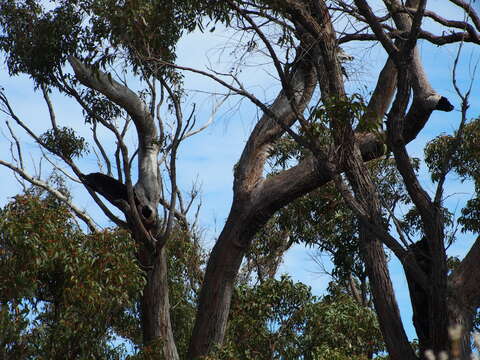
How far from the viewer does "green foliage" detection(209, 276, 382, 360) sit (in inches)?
461

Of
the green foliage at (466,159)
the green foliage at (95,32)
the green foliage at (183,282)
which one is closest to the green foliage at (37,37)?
the green foliage at (95,32)

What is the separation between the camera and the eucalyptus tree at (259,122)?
7.17m

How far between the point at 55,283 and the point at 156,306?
307 cm

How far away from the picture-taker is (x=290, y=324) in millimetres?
12016

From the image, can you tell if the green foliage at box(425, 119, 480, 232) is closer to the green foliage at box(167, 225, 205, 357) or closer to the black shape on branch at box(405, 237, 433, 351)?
the green foliage at box(167, 225, 205, 357)

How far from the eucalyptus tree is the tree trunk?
2 cm

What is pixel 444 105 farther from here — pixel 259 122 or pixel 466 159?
pixel 466 159

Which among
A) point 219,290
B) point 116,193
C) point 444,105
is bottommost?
point 219,290

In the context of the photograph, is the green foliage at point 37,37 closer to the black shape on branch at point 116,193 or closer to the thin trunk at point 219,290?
the black shape on branch at point 116,193

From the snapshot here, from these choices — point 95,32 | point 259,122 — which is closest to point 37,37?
point 95,32

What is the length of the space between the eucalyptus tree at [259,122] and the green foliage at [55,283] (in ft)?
6.79

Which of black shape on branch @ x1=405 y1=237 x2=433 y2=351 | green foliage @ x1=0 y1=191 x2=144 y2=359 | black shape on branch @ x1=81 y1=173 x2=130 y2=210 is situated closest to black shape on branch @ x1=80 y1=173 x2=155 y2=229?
black shape on branch @ x1=81 y1=173 x2=130 y2=210

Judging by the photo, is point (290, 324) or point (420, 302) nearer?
point (420, 302)

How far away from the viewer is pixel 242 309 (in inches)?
476
